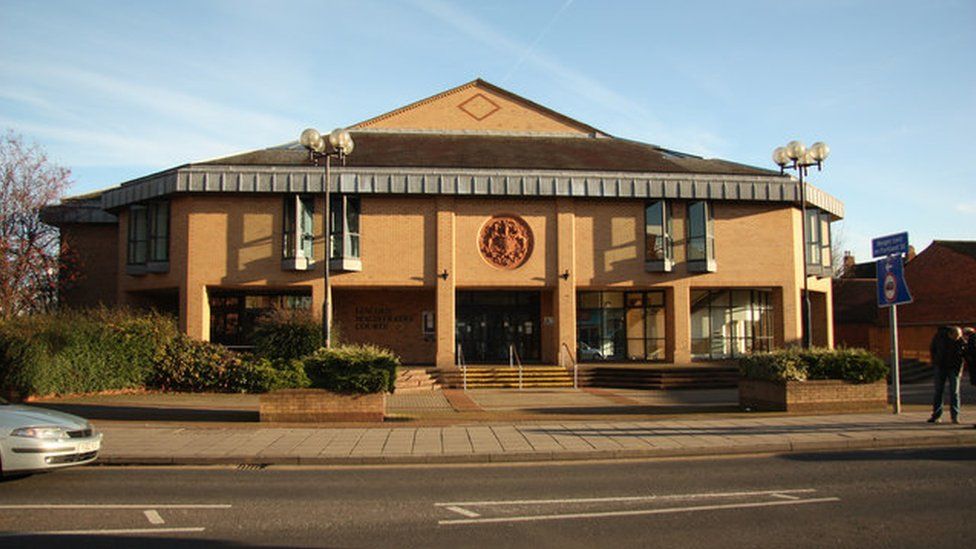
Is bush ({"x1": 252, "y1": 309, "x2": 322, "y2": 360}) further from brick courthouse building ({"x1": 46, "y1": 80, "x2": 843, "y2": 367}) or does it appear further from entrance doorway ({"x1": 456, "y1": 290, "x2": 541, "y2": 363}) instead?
entrance doorway ({"x1": 456, "y1": 290, "x2": 541, "y2": 363})

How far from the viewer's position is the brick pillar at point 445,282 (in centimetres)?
2652

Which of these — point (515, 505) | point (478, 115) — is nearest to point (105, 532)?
point (515, 505)

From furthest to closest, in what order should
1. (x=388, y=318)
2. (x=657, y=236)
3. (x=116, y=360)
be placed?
(x=388, y=318) < (x=657, y=236) < (x=116, y=360)

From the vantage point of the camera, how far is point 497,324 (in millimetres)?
30812

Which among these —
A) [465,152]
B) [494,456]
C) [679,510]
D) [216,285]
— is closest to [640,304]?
[465,152]

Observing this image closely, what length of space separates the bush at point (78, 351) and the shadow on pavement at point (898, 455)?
55.9 ft

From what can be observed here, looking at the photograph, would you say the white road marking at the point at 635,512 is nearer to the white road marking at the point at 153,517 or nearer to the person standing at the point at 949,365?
the white road marking at the point at 153,517

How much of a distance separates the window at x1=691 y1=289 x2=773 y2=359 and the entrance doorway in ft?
21.3

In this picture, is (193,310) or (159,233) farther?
(159,233)

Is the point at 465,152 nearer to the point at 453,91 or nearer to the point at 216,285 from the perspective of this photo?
the point at 453,91

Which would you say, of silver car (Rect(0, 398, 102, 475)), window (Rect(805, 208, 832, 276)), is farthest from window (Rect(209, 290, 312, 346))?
window (Rect(805, 208, 832, 276))

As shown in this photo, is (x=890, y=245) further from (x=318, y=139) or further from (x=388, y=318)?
(x=388, y=318)

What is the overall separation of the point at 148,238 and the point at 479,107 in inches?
614

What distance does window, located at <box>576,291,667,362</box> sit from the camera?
3041cm
